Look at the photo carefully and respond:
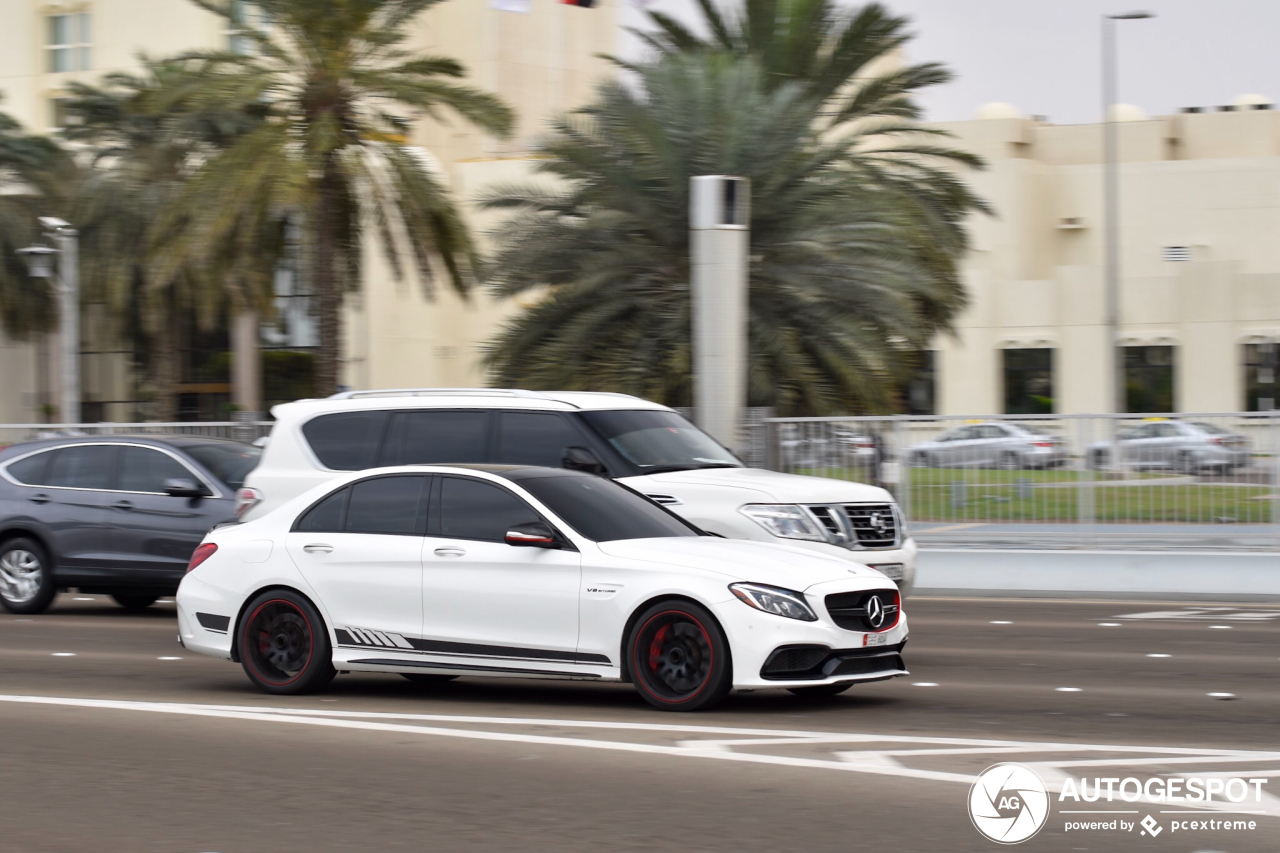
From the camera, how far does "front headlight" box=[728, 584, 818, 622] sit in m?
8.12

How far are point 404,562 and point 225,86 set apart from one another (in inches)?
671

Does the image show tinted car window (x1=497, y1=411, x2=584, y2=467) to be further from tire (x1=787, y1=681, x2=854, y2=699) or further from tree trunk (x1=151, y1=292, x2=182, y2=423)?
tree trunk (x1=151, y1=292, x2=182, y2=423)

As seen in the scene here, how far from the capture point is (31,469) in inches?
607

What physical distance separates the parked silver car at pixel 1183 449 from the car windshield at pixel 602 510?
8.36 meters

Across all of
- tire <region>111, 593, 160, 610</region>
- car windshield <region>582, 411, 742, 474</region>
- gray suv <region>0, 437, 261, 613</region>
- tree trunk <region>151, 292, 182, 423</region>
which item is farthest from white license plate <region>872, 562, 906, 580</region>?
tree trunk <region>151, 292, 182, 423</region>

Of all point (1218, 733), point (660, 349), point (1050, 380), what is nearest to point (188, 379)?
point (1050, 380)

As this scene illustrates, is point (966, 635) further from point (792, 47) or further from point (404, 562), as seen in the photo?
point (792, 47)

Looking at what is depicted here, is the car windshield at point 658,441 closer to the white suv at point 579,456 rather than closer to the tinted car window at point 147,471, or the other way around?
the white suv at point 579,456

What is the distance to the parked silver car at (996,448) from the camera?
55.3ft

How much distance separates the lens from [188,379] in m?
56.9

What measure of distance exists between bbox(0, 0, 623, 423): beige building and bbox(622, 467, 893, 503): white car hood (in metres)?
38.5

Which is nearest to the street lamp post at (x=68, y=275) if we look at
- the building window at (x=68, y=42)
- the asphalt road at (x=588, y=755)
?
the building window at (x=68, y=42)

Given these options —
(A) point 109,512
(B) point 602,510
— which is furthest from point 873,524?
(A) point 109,512

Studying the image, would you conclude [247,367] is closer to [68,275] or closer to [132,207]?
[132,207]
